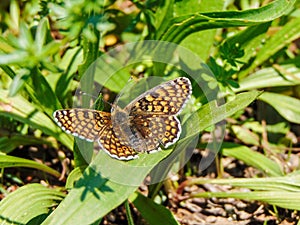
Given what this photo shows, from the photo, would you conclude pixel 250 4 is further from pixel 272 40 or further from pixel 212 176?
pixel 212 176

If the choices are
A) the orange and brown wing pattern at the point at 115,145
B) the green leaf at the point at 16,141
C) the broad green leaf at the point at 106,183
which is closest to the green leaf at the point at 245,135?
the broad green leaf at the point at 106,183

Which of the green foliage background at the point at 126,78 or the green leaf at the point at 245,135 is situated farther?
the green leaf at the point at 245,135

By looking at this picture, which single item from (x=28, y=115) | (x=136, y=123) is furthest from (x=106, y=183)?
(x=28, y=115)

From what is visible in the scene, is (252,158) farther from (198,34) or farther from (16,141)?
(16,141)

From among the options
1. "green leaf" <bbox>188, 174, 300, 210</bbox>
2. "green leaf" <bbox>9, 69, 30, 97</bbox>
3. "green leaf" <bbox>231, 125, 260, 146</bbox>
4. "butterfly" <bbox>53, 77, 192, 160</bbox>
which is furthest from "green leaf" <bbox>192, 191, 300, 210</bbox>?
"green leaf" <bbox>9, 69, 30, 97</bbox>

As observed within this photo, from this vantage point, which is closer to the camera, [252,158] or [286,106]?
[252,158]

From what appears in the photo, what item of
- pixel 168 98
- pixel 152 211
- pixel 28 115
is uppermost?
pixel 168 98

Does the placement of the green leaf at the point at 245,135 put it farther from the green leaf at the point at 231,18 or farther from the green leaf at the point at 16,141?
the green leaf at the point at 16,141

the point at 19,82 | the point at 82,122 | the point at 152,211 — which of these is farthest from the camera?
the point at 152,211
